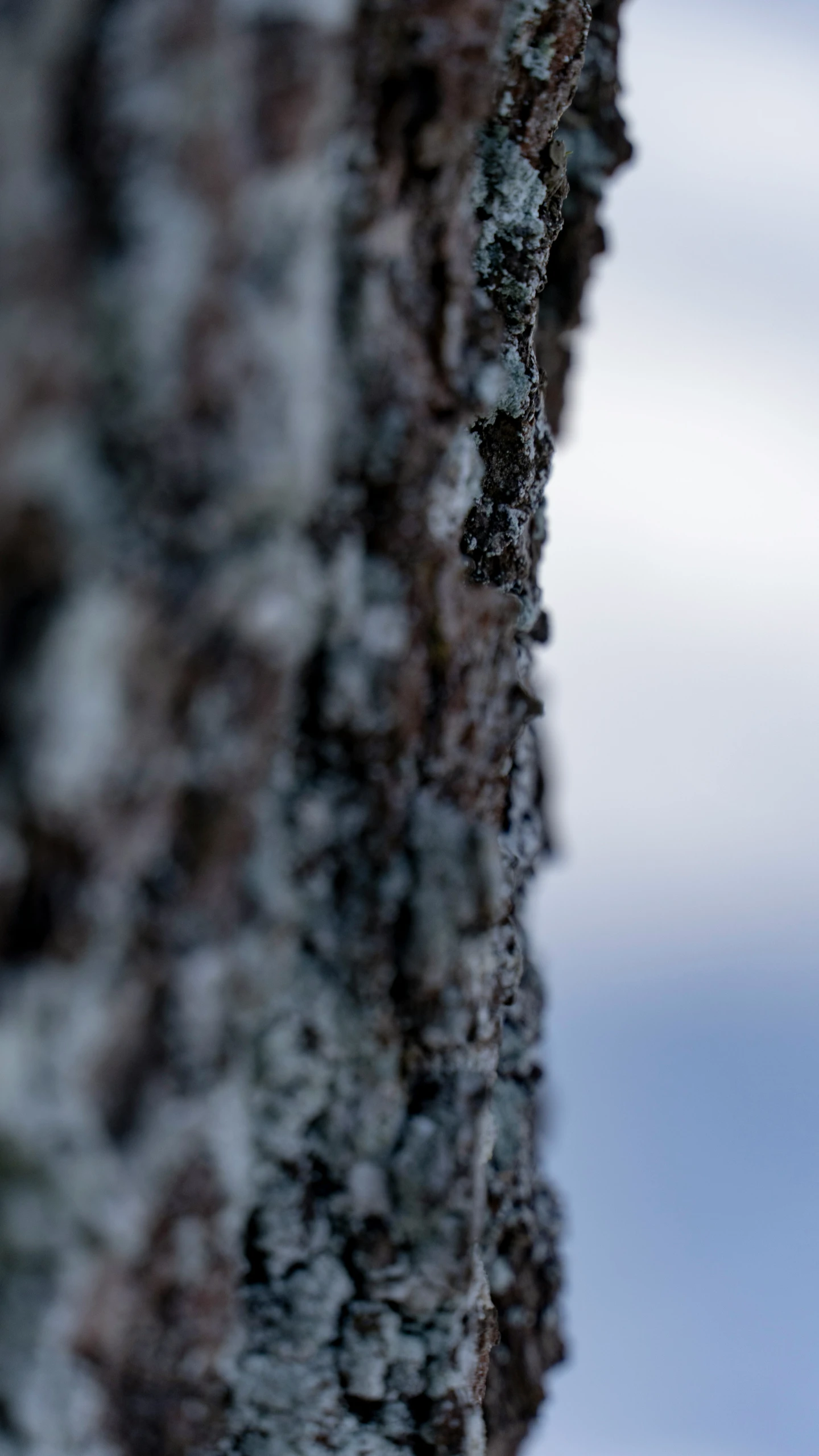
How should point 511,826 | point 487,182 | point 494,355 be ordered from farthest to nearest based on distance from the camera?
1. point 511,826
2. point 487,182
3. point 494,355

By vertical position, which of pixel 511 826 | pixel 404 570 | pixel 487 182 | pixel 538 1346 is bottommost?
pixel 538 1346

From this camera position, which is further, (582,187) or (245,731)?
(582,187)

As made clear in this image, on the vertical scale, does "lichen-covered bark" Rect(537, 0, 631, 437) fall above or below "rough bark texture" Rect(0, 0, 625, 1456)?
above

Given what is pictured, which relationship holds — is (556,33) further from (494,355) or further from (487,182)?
(494,355)

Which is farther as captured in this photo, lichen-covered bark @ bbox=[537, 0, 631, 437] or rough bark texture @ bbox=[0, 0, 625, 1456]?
lichen-covered bark @ bbox=[537, 0, 631, 437]

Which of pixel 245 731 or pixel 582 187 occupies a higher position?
pixel 582 187

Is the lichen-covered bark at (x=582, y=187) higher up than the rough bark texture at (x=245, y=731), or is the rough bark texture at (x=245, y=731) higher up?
the lichen-covered bark at (x=582, y=187)

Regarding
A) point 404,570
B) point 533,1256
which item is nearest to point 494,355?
point 404,570

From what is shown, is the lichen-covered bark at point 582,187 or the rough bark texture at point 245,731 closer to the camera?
the rough bark texture at point 245,731
